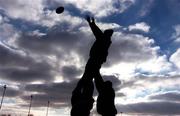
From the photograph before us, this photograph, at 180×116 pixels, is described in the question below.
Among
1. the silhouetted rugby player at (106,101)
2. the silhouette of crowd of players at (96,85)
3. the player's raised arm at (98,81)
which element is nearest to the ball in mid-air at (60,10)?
the silhouette of crowd of players at (96,85)

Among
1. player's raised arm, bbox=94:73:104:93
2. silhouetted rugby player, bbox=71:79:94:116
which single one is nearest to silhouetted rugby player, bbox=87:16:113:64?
player's raised arm, bbox=94:73:104:93

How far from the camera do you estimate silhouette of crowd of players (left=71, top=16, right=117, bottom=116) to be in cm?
2581

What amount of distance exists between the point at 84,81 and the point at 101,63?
218 cm

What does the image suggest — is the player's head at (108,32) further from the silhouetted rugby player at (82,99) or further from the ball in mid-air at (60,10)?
the silhouetted rugby player at (82,99)

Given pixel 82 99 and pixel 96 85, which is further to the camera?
pixel 96 85

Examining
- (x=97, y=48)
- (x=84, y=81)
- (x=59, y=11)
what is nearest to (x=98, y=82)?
(x=84, y=81)

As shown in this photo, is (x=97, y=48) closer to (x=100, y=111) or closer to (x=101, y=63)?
(x=101, y=63)

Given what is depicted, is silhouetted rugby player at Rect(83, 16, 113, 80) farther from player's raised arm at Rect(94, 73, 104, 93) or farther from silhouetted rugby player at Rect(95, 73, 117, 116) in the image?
silhouetted rugby player at Rect(95, 73, 117, 116)

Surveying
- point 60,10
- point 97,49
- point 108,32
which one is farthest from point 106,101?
point 60,10

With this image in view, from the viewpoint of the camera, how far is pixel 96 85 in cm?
2683

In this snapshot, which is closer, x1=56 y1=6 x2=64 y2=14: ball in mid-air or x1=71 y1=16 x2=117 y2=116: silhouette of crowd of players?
x1=71 y1=16 x2=117 y2=116: silhouette of crowd of players

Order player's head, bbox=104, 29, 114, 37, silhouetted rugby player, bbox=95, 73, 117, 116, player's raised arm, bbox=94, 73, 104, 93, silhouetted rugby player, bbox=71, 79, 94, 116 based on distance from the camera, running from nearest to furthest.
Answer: silhouetted rugby player, bbox=95, 73, 117, 116 → silhouetted rugby player, bbox=71, 79, 94, 116 → player's raised arm, bbox=94, 73, 104, 93 → player's head, bbox=104, 29, 114, 37

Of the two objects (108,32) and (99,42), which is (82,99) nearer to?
(99,42)

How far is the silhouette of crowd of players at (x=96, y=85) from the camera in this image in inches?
1016
